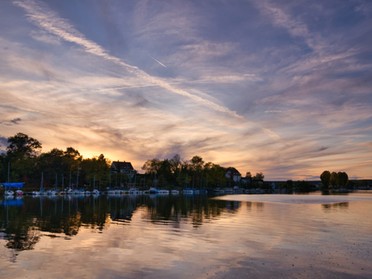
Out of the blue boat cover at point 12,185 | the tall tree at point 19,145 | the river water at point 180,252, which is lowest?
the river water at point 180,252

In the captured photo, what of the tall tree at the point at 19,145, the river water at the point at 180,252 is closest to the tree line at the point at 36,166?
the tall tree at the point at 19,145

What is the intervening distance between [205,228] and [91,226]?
13768mm

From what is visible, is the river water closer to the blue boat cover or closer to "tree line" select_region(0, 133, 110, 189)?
the blue boat cover

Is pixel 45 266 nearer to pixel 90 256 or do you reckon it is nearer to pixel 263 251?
pixel 90 256

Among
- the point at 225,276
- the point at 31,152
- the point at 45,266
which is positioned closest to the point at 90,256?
the point at 45,266

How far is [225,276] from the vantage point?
72.3 ft

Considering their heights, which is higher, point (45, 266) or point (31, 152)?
point (31, 152)

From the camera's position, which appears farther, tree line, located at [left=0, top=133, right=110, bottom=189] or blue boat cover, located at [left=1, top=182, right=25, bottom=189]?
tree line, located at [left=0, top=133, right=110, bottom=189]

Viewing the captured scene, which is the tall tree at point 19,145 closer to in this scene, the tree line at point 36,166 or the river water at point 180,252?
the tree line at point 36,166

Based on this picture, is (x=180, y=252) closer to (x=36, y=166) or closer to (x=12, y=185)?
(x=12, y=185)

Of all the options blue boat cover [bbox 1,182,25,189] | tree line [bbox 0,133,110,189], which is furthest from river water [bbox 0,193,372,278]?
tree line [bbox 0,133,110,189]

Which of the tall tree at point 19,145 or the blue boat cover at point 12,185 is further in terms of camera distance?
the tall tree at point 19,145

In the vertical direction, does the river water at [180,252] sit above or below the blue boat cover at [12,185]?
below

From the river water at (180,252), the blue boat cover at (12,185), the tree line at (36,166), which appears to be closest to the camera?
the river water at (180,252)
